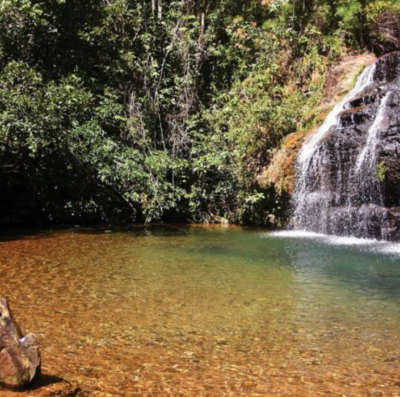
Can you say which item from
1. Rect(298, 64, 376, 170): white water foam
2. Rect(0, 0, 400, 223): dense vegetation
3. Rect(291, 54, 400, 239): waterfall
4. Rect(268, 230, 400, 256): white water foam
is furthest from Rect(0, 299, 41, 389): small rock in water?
Rect(298, 64, 376, 170): white water foam

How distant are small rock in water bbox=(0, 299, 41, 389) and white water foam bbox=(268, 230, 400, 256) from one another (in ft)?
24.9

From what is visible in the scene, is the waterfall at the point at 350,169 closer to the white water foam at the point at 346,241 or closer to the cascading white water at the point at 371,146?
the cascading white water at the point at 371,146

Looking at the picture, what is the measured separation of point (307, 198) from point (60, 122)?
6.53 meters

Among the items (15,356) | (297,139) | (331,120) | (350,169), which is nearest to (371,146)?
(350,169)

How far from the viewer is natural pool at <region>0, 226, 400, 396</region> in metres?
3.95

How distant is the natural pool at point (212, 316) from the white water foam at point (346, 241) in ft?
0.75

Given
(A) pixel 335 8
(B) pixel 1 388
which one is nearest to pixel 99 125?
(A) pixel 335 8

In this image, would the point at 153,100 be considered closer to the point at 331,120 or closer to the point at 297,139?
the point at 297,139

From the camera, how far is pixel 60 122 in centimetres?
1192

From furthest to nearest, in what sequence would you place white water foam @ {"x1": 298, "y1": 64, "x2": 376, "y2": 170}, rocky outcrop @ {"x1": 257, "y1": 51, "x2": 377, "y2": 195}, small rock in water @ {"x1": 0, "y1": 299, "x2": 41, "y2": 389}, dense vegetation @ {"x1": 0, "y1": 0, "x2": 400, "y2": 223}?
rocky outcrop @ {"x1": 257, "y1": 51, "x2": 377, "y2": 195} < white water foam @ {"x1": 298, "y1": 64, "x2": 376, "y2": 170} < dense vegetation @ {"x1": 0, "y1": 0, "x2": 400, "y2": 223} < small rock in water @ {"x1": 0, "y1": 299, "x2": 41, "y2": 389}

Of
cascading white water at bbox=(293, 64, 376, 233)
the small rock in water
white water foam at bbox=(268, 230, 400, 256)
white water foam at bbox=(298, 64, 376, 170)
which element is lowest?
white water foam at bbox=(268, 230, 400, 256)

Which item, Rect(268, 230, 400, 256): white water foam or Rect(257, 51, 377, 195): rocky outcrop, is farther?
Rect(257, 51, 377, 195): rocky outcrop

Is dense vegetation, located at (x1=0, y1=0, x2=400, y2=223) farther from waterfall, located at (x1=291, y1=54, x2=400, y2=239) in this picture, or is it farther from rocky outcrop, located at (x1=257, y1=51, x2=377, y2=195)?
waterfall, located at (x1=291, y1=54, x2=400, y2=239)

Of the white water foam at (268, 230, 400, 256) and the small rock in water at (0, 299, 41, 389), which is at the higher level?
the small rock in water at (0, 299, 41, 389)
